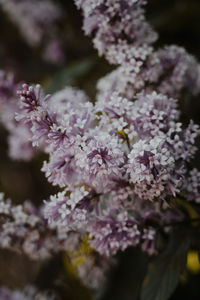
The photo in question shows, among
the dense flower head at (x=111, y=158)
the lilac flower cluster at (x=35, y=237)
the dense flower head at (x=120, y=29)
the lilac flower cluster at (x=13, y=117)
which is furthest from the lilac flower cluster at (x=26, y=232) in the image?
the dense flower head at (x=120, y=29)

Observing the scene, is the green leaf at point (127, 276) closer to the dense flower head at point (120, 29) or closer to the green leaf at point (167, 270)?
the green leaf at point (167, 270)

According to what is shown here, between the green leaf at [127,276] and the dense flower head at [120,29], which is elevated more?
the dense flower head at [120,29]

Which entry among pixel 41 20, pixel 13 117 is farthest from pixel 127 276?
pixel 41 20

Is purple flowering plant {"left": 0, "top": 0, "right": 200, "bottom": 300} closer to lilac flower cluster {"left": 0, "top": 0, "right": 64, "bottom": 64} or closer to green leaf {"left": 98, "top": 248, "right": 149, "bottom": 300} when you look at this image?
green leaf {"left": 98, "top": 248, "right": 149, "bottom": 300}

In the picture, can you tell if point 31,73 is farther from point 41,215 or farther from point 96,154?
point 96,154

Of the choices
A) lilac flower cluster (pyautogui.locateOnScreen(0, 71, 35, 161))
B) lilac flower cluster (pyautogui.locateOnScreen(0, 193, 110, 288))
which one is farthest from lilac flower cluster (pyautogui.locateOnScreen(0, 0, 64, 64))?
lilac flower cluster (pyautogui.locateOnScreen(0, 193, 110, 288))

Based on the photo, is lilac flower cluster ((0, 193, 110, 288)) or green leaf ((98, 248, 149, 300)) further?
green leaf ((98, 248, 149, 300))

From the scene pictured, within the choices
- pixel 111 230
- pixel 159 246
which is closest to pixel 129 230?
pixel 111 230
